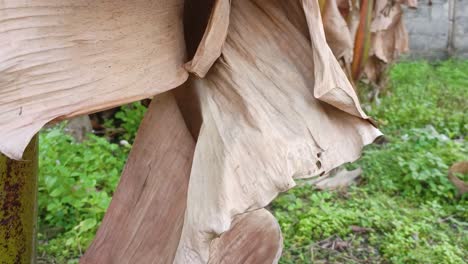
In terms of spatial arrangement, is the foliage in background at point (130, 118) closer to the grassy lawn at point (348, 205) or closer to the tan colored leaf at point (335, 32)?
the grassy lawn at point (348, 205)

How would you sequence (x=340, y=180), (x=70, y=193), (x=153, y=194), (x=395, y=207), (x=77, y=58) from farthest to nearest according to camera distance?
(x=340, y=180)
(x=395, y=207)
(x=70, y=193)
(x=153, y=194)
(x=77, y=58)

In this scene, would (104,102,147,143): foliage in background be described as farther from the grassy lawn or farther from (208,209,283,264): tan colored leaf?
(208,209,283,264): tan colored leaf

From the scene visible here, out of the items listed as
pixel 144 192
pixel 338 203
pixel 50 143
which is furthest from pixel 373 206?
pixel 144 192

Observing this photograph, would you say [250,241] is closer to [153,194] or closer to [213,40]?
[153,194]

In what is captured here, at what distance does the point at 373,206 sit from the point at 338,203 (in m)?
0.13

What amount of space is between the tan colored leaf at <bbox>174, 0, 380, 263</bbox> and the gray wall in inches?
180

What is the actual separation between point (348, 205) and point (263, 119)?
161 cm

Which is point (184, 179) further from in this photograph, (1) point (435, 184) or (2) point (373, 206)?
(1) point (435, 184)

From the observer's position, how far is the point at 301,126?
54 cm

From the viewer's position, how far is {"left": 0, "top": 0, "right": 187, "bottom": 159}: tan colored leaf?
44 cm

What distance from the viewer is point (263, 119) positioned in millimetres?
543

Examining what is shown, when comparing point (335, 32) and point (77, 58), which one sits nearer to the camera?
point (77, 58)

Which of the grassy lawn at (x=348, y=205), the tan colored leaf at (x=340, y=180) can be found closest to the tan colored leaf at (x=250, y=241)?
the grassy lawn at (x=348, y=205)

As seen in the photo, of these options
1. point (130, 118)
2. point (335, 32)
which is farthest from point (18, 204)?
point (130, 118)
